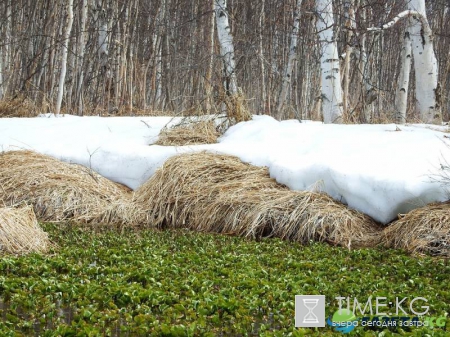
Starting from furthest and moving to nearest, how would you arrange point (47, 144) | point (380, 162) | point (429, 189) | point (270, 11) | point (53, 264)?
point (270, 11) < point (47, 144) < point (380, 162) < point (429, 189) < point (53, 264)

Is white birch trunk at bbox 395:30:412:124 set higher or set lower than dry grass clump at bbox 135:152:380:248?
higher

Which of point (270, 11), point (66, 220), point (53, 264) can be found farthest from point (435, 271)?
point (270, 11)

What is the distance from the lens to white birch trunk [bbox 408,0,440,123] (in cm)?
1055

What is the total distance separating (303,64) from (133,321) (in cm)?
Result: 1739

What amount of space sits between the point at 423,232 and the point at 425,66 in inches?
206

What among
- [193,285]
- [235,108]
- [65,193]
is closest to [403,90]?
[235,108]

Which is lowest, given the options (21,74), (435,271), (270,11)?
(435,271)

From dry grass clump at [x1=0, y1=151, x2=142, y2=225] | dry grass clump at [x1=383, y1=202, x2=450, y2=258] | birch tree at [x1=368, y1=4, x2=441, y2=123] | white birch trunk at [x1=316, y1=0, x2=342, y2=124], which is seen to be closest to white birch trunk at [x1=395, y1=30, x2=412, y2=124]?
birch tree at [x1=368, y1=4, x2=441, y2=123]

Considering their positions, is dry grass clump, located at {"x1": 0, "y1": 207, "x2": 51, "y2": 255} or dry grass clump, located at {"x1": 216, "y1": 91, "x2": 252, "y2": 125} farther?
dry grass clump, located at {"x1": 216, "y1": 91, "x2": 252, "y2": 125}

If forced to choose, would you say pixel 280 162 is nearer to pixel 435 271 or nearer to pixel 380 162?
pixel 380 162

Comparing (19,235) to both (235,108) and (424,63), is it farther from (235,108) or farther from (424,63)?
(424,63)

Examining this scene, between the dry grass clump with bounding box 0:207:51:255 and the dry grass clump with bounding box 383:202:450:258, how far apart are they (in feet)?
11.1

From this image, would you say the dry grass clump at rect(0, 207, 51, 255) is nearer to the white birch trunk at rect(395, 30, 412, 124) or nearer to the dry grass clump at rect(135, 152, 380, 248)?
the dry grass clump at rect(135, 152, 380, 248)

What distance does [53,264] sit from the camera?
514 cm
